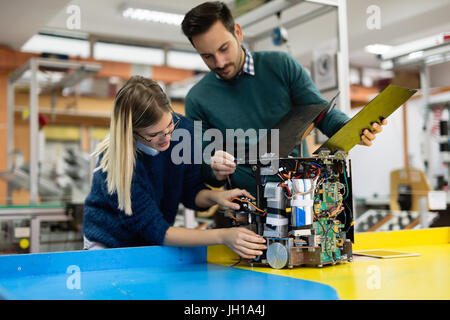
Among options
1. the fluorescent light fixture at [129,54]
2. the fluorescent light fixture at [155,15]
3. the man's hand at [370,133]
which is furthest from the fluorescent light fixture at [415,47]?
the man's hand at [370,133]

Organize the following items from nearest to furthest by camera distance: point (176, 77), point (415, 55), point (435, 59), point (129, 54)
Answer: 1. point (415, 55)
2. point (435, 59)
3. point (129, 54)
4. point (176, 77)

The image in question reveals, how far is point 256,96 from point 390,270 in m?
0.93

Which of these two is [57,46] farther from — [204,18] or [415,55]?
[204,18]

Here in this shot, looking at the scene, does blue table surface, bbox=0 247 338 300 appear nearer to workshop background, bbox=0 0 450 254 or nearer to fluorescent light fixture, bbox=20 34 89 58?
workshop background, bbox=0 0 450 254

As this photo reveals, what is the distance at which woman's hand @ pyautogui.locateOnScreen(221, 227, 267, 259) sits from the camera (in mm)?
1315

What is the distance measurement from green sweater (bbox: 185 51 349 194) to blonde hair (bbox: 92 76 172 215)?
386 millimetres

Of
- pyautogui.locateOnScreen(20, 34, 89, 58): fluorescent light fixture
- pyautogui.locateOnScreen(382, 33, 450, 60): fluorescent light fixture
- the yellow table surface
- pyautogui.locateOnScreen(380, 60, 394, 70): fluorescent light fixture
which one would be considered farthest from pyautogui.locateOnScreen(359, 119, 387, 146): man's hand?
pyautogui.locateOnScreen(20, 34, 89, 58): fluorescent light fixture

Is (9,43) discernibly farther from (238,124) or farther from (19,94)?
(238,124)

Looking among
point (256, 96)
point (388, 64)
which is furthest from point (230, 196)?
point (388, 64)

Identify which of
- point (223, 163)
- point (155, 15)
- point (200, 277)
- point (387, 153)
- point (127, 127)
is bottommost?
point (200, 277)

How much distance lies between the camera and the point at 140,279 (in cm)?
117

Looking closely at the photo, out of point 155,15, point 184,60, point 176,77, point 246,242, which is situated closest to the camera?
point 246,242
